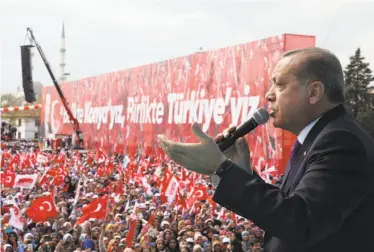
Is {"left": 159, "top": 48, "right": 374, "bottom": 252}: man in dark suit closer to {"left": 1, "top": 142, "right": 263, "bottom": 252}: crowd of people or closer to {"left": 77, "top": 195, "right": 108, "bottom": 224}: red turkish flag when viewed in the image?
{"left": 1, "top": 142, "right": 263, "bottom": 252}: crowd of people

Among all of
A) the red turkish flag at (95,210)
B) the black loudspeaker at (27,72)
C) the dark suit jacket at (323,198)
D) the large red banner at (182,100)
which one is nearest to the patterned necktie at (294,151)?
the dark suit jacket at (323,198)

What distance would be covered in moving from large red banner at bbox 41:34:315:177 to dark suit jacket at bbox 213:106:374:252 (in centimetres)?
1384

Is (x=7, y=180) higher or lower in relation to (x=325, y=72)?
lower

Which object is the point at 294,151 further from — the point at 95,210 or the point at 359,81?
the point at 359,81

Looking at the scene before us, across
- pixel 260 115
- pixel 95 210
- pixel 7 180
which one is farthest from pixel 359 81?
A: pixel 260 115

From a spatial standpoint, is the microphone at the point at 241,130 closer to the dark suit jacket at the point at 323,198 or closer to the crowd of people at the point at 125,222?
the dark suit jacket at the point at 323,198

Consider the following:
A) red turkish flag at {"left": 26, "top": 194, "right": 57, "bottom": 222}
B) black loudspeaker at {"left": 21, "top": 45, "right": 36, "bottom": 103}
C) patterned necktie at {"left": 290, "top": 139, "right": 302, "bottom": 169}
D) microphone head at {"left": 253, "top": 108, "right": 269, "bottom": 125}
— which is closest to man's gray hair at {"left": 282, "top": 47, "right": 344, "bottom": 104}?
patterned necktie at {"left": 290, "top": 139, "right": 302, "bottom": 169}

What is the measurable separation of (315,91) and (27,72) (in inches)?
1072

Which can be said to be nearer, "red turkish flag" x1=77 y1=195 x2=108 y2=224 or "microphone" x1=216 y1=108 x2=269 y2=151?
"microphone" x1=216 y1=108 x2=269 y2=151

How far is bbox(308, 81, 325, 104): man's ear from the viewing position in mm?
1521

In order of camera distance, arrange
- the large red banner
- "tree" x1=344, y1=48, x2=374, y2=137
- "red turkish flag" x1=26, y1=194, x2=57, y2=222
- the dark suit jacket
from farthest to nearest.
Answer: "tree" x1=344, y1=48, x2=374, y2=137
the large red banner
"red turkish flag" x1=26, y1=194, x2=57, y2=222
the dark suit jacket

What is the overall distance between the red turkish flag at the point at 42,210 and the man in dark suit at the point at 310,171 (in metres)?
8.93

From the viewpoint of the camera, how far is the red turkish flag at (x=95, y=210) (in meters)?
9.59

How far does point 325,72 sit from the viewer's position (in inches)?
59.9
